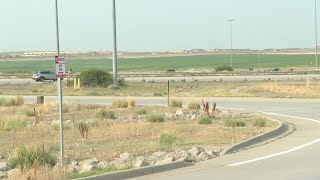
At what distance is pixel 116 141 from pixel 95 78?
122 feet

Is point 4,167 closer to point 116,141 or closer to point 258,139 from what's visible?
point 116,141

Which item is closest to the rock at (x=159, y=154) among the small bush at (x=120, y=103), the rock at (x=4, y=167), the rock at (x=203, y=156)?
the rock at (x=203, y=156)

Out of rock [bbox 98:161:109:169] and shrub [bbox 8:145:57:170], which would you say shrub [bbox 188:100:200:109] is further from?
shrub [bbox 8:145:57:170]

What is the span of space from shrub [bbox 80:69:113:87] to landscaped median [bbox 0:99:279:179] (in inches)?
954

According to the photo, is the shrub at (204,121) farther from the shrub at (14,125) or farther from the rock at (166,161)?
the rock at (166,161)

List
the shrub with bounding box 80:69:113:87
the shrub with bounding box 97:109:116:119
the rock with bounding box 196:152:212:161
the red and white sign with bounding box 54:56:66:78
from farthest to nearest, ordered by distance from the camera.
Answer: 1. the shrub with bounding box 80:69:113:87
2. the shrub with bounding box 97:109:116:119
3. the rock with bounding box 196:152:212:161
4. the red and white sign with bounding box 54:56:66:78

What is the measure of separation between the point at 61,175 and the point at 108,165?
96.7 inches

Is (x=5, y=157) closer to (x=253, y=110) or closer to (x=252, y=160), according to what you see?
(x=252, y=160)

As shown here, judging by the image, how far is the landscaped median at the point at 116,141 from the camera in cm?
1268

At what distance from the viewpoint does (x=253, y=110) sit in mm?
31391

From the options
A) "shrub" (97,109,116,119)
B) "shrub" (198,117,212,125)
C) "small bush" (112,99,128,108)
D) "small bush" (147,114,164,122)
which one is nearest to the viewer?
"shrub" (198,117,212,125)

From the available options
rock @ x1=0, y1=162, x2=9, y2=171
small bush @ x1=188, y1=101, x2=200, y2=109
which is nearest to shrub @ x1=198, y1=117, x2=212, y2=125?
small bush @ x1=188, y1=101, x2=200, y2=109

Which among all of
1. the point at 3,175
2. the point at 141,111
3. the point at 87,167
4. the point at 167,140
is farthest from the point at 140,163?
the point at 141,111

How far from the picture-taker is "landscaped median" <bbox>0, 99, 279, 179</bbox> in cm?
1268
